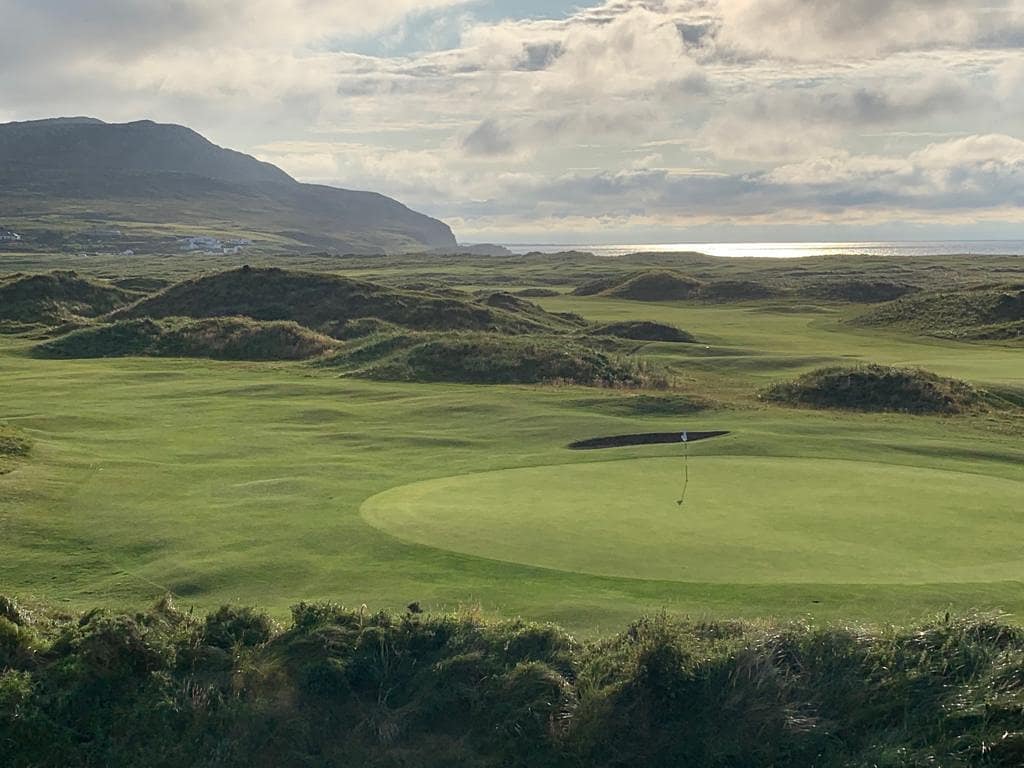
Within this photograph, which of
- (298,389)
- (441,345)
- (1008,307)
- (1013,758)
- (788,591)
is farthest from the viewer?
(1008,307)

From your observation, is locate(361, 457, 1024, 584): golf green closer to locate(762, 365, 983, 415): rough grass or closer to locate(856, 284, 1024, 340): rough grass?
locate(762, 365, 983, 415): rough grass

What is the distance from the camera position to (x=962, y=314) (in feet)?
220

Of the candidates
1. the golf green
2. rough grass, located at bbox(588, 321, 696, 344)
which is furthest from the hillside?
the golf green

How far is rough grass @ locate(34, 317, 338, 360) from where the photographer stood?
177 ft

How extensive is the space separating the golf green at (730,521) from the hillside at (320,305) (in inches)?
1671

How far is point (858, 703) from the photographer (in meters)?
9.40

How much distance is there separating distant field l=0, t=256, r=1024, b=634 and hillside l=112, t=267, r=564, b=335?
96.9 ft

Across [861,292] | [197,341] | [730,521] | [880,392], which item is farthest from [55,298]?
[861,292]

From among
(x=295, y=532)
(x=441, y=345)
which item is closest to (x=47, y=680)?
(x=295, y=532)

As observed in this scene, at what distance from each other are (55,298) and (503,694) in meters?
71.0

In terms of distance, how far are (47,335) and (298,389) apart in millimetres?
32232

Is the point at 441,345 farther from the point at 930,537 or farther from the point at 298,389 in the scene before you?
the point at 930,537

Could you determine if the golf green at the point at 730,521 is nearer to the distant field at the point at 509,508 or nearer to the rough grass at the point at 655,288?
the distant field at the point at 509,508

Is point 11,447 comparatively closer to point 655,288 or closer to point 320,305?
point 320,305
